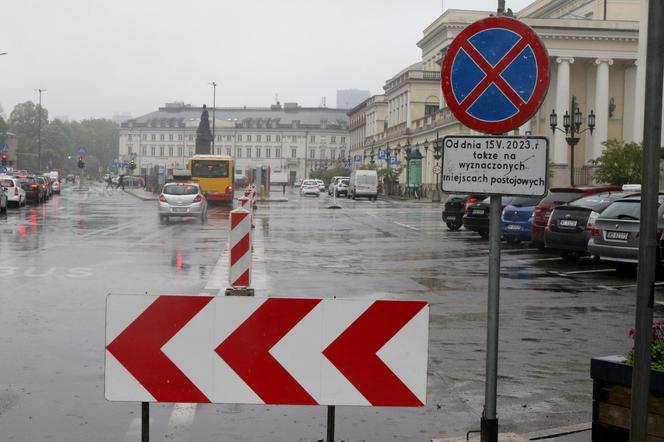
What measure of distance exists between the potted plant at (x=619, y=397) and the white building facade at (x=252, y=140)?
17327 centimetres

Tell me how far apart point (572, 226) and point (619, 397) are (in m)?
15.2

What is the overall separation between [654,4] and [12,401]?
5475mm

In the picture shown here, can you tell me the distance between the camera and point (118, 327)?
Answer: 5312mm

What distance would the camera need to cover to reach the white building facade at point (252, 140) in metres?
182

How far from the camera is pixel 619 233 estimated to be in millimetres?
17703

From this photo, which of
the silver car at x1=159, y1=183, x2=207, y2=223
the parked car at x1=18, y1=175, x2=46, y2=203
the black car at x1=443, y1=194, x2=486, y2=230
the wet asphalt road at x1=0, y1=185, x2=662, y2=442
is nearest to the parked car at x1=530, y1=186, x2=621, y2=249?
the wet asphalt road at x1=0, y1=185, x2=662, y2=442

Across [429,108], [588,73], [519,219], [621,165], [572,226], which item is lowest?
[519,219]

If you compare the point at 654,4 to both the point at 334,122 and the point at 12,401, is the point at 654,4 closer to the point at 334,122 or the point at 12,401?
the point at 12,401

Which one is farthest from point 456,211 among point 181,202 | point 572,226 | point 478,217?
point 572,226

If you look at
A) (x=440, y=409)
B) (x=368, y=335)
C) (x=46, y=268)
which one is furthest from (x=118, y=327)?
(x=46, y=268)

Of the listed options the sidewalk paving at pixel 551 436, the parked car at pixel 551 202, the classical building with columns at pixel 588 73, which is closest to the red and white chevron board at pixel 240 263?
the sidewalk paving at pixel 551 436

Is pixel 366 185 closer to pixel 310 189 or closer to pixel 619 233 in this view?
pixel 310 189

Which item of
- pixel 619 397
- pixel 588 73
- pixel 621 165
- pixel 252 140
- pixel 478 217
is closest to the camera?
pixel 619 397

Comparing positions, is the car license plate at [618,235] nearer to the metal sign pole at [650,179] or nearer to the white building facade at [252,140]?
the metal sign pole at [650,179]
